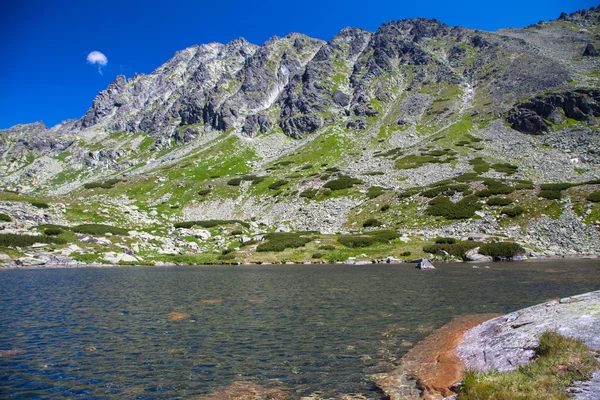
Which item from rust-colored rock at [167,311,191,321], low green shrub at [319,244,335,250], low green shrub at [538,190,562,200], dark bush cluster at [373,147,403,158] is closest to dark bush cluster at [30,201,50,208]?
low green shrub at [319,244,335,250]

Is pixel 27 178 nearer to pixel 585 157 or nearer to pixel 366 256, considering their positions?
pixel 366 256

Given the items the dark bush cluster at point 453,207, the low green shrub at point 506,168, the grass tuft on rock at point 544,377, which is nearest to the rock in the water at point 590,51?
the low green shrub at point 506,168

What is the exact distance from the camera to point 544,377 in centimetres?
800

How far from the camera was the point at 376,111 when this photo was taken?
16000cm

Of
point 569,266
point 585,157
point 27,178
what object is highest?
point 27,178

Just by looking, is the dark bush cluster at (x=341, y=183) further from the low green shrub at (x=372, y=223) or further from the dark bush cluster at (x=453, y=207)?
the dark bush cluster at (x=453, y=207)

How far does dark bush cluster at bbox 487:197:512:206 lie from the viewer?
177 ft

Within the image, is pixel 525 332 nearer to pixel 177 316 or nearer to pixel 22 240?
pixel 177 316

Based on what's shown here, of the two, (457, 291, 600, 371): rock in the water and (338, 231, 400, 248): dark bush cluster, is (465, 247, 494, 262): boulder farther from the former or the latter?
(457, 291, 600, 371): rock in the water

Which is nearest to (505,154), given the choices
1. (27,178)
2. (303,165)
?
(303,165)

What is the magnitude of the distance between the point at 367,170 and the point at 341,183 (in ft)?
65.6

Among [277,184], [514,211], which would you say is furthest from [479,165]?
[277,184]

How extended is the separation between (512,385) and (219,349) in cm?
996

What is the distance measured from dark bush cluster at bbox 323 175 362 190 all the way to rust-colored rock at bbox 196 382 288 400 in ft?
229
